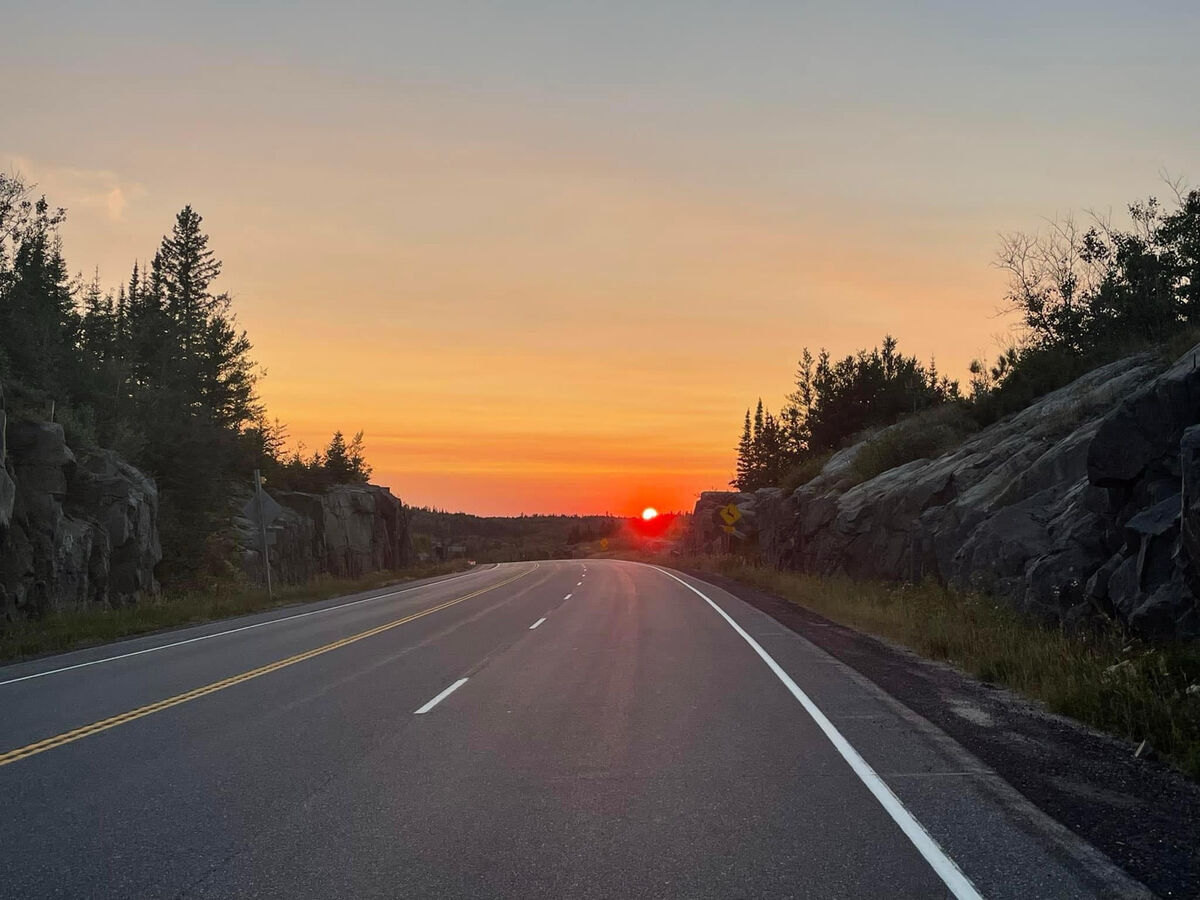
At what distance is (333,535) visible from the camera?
50062mm

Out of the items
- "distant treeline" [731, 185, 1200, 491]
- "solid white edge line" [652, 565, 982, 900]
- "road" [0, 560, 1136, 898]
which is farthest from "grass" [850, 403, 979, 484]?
"solid white edge line" [652, 565, 982, 900]

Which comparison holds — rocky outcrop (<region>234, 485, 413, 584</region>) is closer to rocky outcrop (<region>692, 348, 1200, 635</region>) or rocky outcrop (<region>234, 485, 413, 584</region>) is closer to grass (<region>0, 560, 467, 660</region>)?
grass (<region>0, 560, 467, 660</region>)

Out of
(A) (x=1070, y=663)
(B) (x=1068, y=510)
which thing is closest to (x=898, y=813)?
(A) (x=1070, y=663)

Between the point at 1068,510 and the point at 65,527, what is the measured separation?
23413 mm

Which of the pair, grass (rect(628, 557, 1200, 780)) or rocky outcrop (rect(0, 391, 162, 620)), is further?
rocky outcrop (rect(0, 391, 162, 620))

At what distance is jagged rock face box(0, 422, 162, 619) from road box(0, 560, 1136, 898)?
925 cm

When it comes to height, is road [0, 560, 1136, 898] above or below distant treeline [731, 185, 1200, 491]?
below

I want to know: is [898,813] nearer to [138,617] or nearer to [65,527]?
[138,617]

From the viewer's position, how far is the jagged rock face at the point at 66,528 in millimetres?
20859

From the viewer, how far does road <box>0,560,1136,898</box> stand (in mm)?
4832

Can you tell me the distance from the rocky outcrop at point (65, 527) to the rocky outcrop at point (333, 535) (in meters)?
11.4

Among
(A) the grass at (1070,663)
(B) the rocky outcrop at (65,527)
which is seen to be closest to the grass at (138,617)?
(B) the rocky outcrop at (65,527)

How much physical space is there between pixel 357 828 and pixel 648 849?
191cm

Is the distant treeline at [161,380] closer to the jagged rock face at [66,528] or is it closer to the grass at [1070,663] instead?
the jagged rock face at [66,528]
